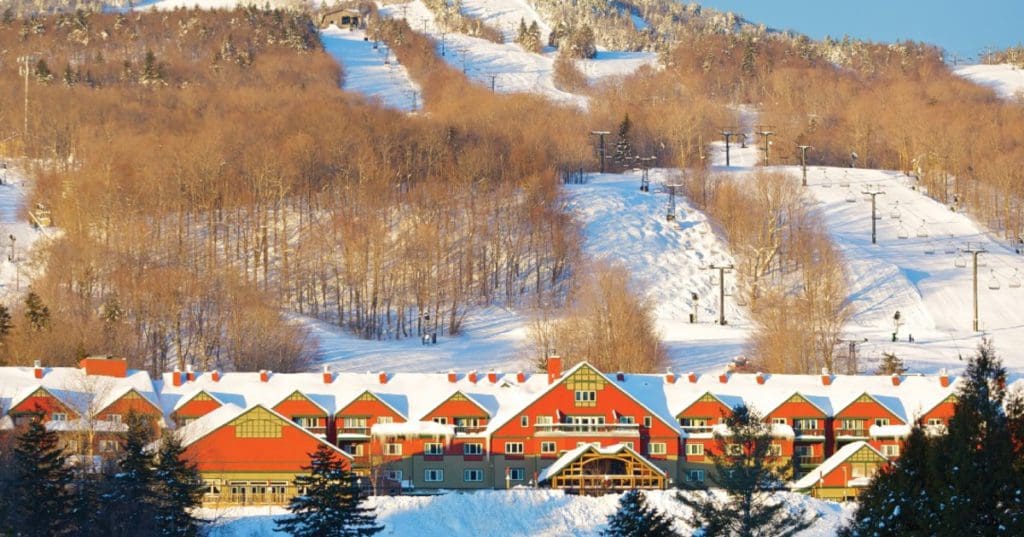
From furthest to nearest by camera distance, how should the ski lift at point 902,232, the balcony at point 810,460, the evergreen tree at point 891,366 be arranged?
the ski lift at point 902,232, the evergreen tree at point 891,366, the balcony at point 810,460

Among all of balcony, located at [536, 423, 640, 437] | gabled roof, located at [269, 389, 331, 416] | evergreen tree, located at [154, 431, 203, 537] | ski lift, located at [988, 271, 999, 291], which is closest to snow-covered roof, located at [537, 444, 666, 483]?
balcony, located at [536, 423, 640, 437]

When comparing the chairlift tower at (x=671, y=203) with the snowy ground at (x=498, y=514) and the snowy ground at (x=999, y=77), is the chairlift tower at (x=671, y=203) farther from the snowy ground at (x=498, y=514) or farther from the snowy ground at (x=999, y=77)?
the snowy ground at (x=999, y=77)

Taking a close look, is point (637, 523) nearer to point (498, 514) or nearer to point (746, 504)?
point (746, 504)

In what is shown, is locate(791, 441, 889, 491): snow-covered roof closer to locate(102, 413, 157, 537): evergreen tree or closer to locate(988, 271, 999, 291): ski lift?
locate(102, 413, 157, 537): evergreen tree

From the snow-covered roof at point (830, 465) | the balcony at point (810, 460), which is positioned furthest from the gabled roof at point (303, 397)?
the balcony at point (810, 460)

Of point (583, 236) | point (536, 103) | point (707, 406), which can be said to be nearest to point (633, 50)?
point (536, 103)

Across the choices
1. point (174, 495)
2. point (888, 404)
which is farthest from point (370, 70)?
point (174, 495)
